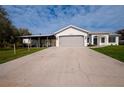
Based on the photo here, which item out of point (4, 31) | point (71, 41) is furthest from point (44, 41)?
point (4, 31)

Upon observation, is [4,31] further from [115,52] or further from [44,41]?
[115,52]

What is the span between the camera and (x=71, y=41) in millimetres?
21469

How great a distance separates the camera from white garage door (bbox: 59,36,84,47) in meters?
20.9

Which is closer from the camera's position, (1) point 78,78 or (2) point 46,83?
(2) point 46,83

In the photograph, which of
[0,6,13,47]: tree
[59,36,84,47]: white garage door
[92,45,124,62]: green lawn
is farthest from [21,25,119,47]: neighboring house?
[92,45,124,62]: green lawn

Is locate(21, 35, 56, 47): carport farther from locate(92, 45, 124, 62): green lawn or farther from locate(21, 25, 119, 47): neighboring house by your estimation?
locate(92, 45, 124, 62): green lawn

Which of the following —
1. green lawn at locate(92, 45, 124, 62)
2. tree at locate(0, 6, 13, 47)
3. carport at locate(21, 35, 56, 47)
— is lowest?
green lawn at locate(92, 45, 124, 62)

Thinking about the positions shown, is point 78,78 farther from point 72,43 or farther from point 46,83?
point 72,43

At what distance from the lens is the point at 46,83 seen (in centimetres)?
638

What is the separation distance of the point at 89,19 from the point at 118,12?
137 cm

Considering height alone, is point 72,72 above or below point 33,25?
below
